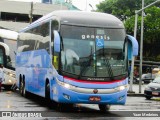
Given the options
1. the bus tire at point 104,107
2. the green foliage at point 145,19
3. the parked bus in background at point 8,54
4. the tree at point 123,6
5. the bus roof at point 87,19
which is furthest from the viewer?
the tree at point 123,6

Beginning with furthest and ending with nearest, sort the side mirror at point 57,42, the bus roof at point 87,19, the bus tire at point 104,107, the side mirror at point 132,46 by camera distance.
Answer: the bus tire at point 104,107
the side mirror at point 132,46
the bus roof at point 87,19
the side mirror at point 57,42

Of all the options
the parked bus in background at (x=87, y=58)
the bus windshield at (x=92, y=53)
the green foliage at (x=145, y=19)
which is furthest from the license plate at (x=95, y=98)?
the green foliage at (x=145, y=19)

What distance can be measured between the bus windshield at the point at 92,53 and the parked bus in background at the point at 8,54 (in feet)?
40.7

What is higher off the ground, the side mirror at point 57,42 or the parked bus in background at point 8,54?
the side mirror at point 57,42

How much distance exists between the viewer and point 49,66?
55.3 feet

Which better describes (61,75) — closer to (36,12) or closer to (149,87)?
(149,87)

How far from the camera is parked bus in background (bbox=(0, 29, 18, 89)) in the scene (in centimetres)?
2804

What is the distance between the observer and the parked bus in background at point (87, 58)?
1518 cm

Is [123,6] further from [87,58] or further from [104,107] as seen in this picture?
[87,58]

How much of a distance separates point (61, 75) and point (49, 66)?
162cm

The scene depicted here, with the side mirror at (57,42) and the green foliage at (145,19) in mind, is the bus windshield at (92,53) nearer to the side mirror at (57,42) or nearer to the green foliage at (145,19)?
the side mirror at (57,42)

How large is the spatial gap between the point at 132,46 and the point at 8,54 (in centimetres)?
1282

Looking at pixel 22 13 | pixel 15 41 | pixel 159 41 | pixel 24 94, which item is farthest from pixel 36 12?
pixel 24 94

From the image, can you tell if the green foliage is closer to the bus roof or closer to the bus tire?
the bus tire
